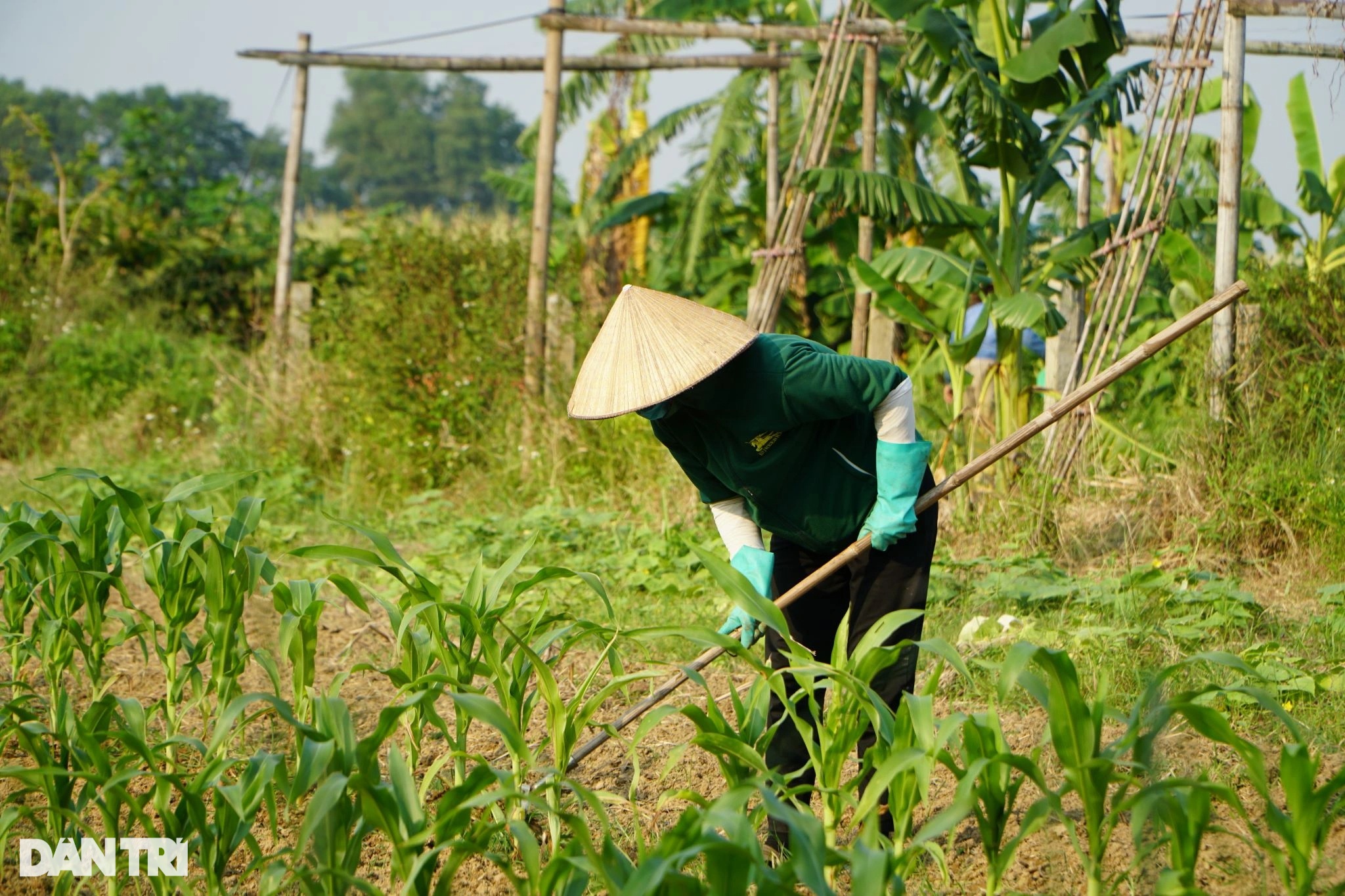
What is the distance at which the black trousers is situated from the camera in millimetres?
2924

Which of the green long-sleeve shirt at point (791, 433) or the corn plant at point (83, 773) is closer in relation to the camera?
the corn plant at point (83, 773)

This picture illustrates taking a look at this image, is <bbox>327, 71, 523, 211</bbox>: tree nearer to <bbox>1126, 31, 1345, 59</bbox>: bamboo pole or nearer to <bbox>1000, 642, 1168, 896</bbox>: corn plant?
<bbox>1126, 31, 1345, 59</bbox>: bamboo pole

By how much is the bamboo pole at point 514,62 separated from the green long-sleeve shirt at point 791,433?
5.31 metres

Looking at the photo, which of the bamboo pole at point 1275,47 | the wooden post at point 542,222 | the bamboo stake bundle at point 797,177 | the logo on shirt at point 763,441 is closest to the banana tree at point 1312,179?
the bamboo pole at point 1275,47

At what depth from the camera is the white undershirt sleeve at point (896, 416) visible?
2814 mm

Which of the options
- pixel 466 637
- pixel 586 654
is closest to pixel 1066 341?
pixel 586 654

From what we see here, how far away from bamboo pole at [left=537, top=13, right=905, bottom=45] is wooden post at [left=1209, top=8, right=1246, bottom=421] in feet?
6.76

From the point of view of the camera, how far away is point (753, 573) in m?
3.08

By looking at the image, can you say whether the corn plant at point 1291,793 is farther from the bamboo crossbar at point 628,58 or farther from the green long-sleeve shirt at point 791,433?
the bamboo crossbar at point 628,58

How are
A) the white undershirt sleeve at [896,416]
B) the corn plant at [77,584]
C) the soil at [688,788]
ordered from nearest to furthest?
the soil at [688,788] < the white undershirt sleeve at [896,416] < the corn plant at [77,584]

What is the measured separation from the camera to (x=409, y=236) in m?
8.16

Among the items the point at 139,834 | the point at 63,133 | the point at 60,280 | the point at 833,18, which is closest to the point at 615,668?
the point at 139,834

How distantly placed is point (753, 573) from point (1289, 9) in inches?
170

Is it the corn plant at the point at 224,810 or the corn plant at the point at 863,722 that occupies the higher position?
the corn plant at the point at 863,722
